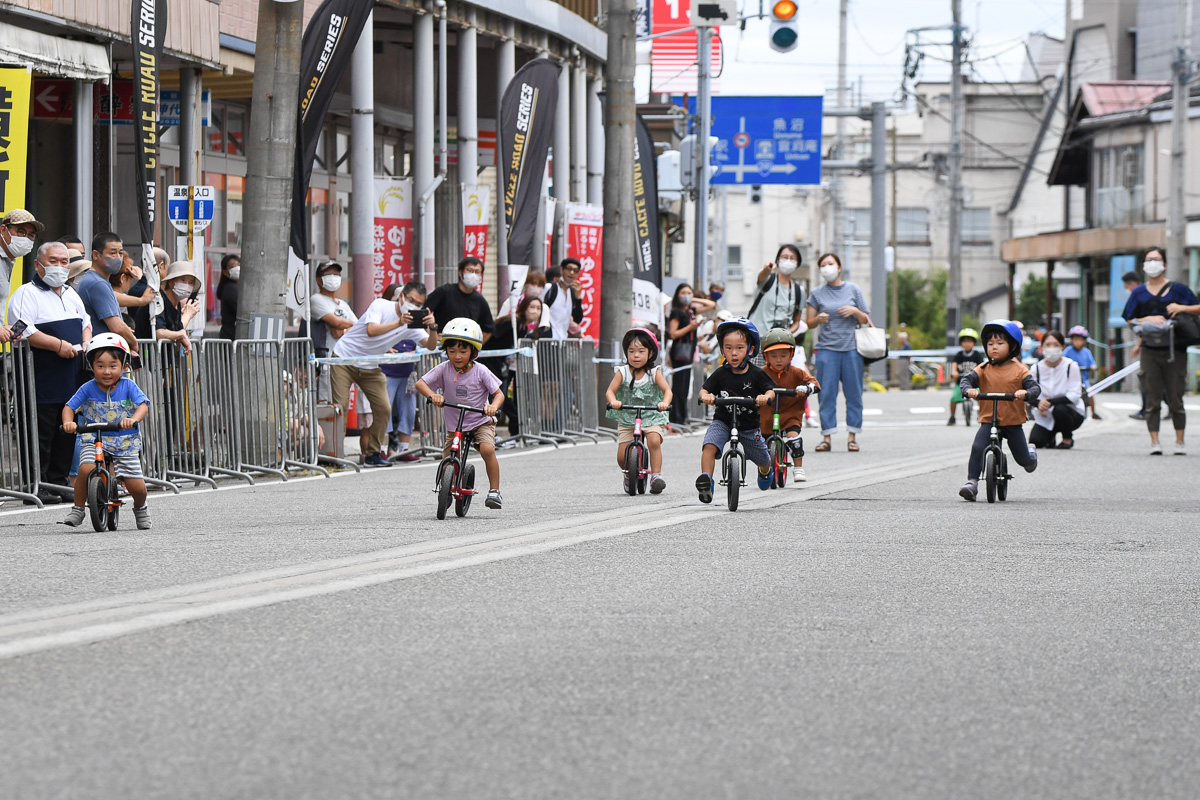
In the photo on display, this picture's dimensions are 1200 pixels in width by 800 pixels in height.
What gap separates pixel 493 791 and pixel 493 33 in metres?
23.6

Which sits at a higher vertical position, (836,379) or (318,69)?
(318,69)

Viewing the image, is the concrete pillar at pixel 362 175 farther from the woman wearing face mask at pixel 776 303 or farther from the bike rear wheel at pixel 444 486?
the bike rear wheel at pixel 444 486

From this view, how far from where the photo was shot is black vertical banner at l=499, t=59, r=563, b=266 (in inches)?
947

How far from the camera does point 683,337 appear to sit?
2533cm

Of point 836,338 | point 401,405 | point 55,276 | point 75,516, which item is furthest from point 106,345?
point 836,338

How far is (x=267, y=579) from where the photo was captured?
8695mm

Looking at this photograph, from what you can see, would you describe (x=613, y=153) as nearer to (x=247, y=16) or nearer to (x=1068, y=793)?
(x=247, y=16)

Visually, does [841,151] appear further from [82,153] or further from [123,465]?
[123,465]

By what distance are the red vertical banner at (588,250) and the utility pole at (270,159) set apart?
7870mm

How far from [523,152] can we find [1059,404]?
25.6ft

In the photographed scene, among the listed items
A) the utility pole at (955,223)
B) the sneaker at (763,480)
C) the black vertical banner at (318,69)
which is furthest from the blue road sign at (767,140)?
the sneaker at (763,480)

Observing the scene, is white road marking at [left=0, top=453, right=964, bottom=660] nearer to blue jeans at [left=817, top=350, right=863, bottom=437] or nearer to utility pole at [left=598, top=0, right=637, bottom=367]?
blue jeans at [left=817, top=350, right=863, bottom=437]

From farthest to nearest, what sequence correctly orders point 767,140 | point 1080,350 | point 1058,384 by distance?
1. point 767,140
2. point 1080,350
3. point 1058,384

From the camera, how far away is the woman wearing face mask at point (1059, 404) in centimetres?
2072
